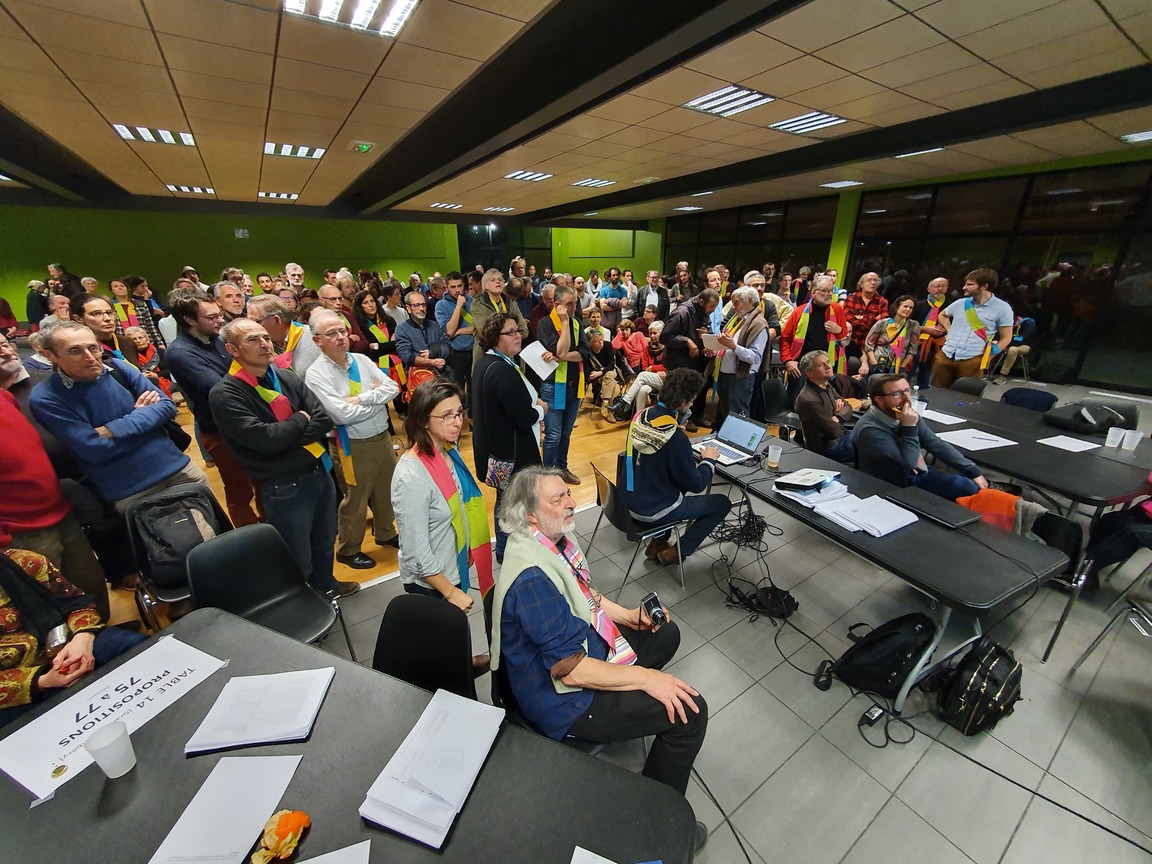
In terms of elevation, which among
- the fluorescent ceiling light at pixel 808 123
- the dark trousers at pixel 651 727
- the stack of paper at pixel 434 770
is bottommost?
the dark trousers at pixel 651 727

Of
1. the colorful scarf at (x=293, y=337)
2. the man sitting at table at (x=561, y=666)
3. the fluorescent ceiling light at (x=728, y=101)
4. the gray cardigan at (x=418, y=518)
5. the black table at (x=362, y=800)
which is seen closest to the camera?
the black table at (x=362, y=800)

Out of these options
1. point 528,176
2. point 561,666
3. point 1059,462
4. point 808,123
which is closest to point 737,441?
point 1059,462

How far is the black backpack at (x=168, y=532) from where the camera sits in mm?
1983

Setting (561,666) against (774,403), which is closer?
(561,666)

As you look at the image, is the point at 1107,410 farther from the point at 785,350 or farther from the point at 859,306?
the point at 859,306

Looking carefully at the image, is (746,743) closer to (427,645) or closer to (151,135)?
(427,645)

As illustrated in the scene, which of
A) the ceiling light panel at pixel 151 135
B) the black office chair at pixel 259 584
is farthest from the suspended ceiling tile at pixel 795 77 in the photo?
the ceiling light panel at pixel 151 135

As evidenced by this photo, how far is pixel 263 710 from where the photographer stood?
1246 millimetres

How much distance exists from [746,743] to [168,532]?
2649 millimetres

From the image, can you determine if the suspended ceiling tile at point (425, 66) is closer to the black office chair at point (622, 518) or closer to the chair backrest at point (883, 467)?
the black office chair at point (622, 518)

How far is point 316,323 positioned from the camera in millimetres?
2402

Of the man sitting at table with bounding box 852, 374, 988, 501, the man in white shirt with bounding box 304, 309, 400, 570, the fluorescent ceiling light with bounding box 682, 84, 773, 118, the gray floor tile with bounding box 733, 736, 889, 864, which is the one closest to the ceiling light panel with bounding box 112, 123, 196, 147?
the man in white shirt with bounding box 304, 309, 400, 570

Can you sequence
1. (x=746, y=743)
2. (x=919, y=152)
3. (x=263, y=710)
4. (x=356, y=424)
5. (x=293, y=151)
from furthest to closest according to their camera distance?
(x=293, y=151)
(x=919, y=152)
(x=356, y=424)
(x=746, y=743)
(x=263, y=710)

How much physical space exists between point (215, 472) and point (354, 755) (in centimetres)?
433
